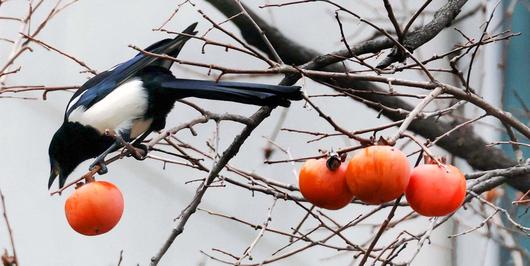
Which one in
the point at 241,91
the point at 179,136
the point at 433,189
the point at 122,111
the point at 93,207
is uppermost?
the point at 179,136

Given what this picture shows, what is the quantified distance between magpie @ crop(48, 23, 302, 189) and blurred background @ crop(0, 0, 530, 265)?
31.3 inches

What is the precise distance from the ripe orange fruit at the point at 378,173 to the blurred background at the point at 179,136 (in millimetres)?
1829

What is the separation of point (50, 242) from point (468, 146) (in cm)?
168

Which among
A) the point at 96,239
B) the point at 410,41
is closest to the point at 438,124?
the point at 410,41

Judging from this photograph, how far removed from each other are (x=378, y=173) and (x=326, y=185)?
4.6 inches

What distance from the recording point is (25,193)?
3.62m

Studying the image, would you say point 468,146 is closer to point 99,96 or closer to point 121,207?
point 99,96

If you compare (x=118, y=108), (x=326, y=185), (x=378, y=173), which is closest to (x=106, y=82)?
(x=118, y=108)

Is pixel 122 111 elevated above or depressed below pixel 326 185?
above

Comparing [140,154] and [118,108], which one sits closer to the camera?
[140,154]

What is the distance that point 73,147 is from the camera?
8.04ft

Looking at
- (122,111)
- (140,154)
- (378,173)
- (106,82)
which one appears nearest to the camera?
(378,173)

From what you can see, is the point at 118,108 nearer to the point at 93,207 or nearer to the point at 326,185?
the point at 93,207

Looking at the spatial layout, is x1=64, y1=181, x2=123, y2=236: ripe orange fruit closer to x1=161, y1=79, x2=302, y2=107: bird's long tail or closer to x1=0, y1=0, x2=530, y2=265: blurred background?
x1=161, y1=79, x2=302, y2=107: bird's long tail
